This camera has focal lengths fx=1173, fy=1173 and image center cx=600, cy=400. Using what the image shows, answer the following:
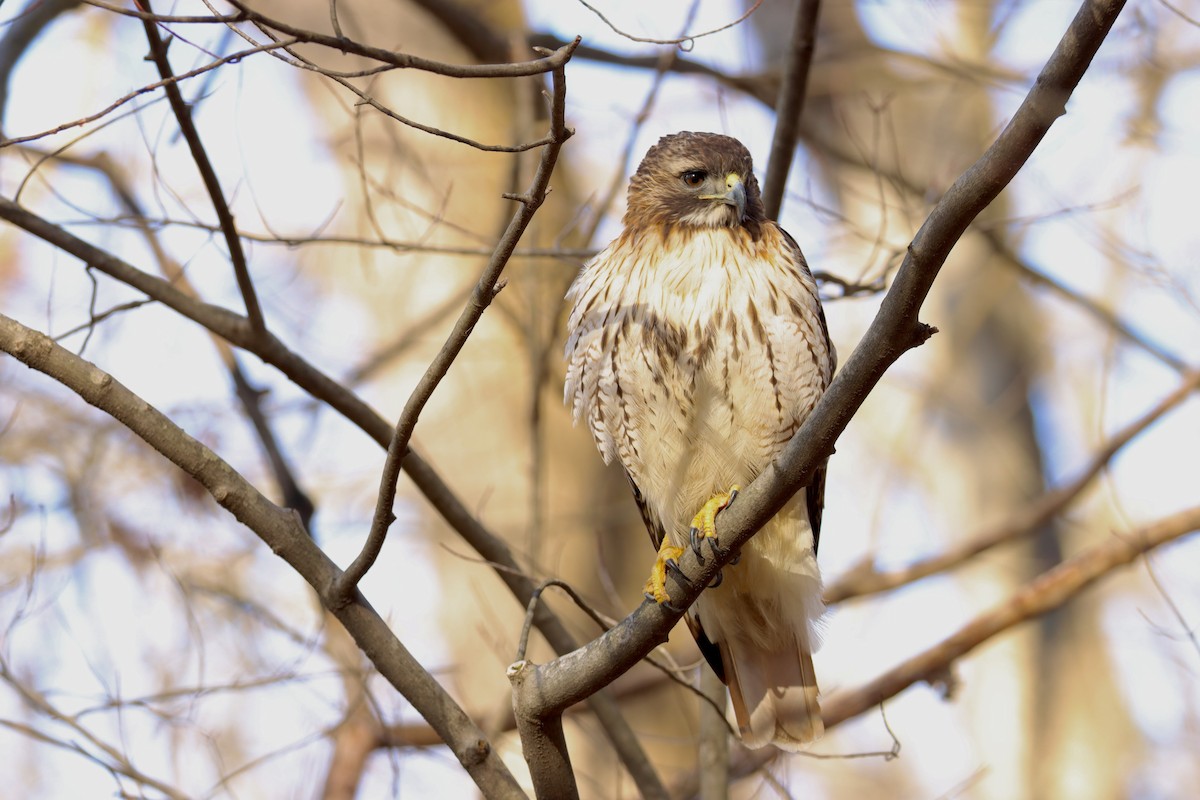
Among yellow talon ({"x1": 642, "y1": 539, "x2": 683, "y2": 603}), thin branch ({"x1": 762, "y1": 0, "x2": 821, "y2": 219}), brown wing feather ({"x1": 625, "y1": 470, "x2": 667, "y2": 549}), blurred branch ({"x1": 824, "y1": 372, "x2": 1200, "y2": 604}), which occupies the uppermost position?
thin branch ({"x1": 762, "y1": 0, "x2": 821, "y2": 219})

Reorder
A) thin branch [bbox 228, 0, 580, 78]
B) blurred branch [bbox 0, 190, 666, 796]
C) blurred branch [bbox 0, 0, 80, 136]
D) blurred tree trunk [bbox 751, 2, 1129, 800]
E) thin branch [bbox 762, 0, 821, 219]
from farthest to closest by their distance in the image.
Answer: blurred tree trunk [bbox 751, 2, 1129, 800], blurred branch [bbox 0, 0, 80, 136], thin branch [bbox 762, 0, 821, 219], blurred branch [bbox 0, 190, 666, 796], thin branch [bbox 228, 0, 580, 78]

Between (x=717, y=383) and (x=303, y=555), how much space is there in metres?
1.30

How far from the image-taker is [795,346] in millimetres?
3516

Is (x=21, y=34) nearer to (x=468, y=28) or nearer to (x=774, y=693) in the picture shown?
(x=468, y=28)

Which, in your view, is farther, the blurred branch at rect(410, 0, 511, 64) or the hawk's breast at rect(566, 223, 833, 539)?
the blurred branch at rect(410, 0, 511, 64)

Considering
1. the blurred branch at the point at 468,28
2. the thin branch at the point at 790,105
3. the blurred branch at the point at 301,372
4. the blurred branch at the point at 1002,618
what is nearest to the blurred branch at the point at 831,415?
the blurred branch at the point at 301,372

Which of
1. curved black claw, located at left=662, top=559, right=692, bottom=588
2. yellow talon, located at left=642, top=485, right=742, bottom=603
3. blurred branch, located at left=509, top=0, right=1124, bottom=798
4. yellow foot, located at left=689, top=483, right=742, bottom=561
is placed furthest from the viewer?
yellow foot, located at left=689, top=483, right=742, bottom=561

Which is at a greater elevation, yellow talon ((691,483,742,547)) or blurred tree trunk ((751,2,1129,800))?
blurred tree trunk ((751,2,1129,800))

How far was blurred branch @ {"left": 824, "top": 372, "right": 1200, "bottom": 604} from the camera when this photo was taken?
537 centimetres

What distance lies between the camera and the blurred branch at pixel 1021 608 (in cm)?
485

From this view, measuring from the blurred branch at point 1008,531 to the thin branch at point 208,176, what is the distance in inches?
119

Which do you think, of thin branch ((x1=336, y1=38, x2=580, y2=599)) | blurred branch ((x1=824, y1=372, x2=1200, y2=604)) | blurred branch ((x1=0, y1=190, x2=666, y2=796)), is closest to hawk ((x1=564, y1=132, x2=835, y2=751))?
blurred branch ((x1=0, y1=190, x2=666, y2=796))

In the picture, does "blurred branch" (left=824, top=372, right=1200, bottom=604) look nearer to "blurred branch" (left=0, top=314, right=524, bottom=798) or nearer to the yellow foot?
the yellow foot

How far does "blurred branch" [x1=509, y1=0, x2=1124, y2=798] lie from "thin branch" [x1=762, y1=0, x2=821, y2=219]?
171cm
